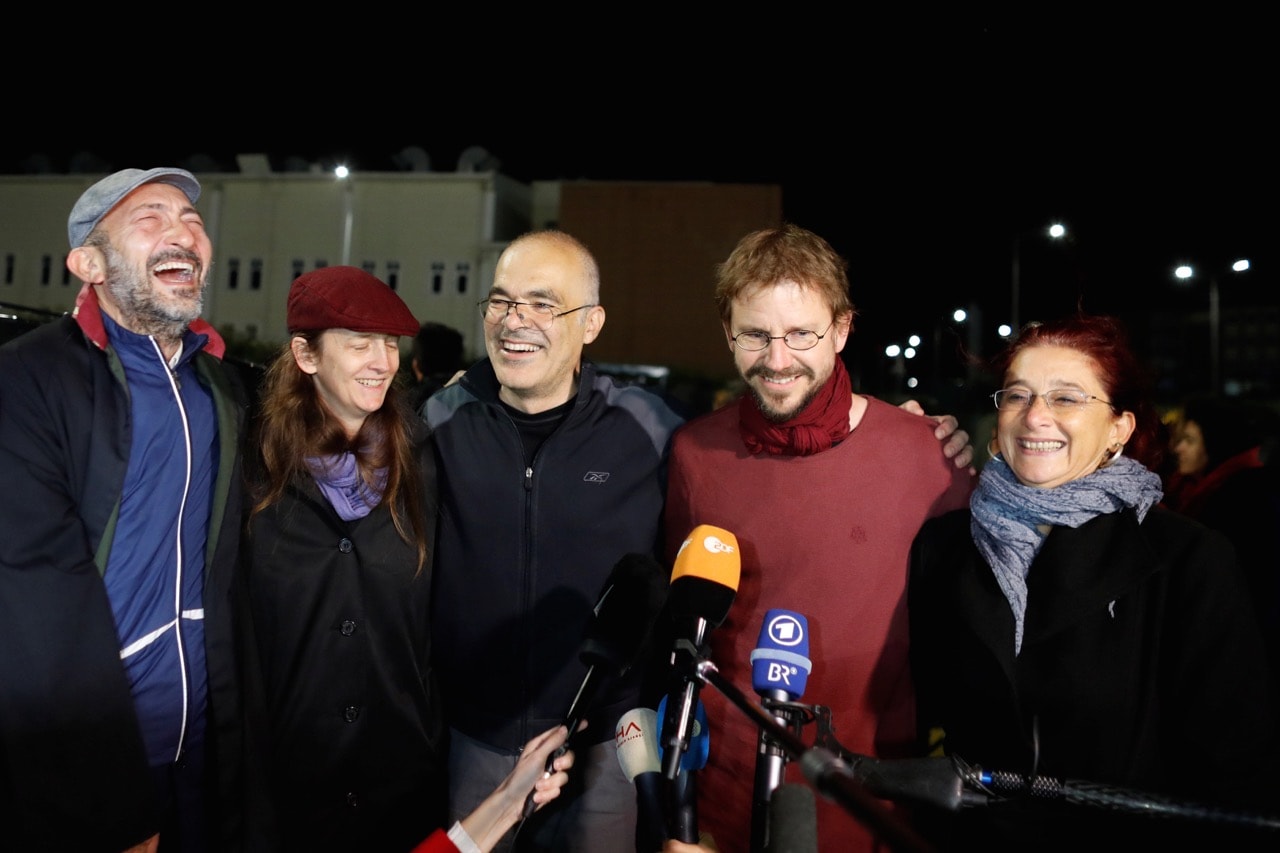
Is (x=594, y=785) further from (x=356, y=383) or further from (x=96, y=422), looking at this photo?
(x=96, y=422)

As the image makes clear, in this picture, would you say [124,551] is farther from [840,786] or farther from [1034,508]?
[1034,508]

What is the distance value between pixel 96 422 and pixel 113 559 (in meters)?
0.43

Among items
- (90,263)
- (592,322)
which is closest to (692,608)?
(592,322)

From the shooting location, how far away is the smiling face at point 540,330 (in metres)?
3.43

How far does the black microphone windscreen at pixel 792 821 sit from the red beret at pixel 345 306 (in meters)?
2.28

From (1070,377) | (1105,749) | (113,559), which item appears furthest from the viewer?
(113,559)

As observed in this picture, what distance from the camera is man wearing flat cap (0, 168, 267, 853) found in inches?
89.4

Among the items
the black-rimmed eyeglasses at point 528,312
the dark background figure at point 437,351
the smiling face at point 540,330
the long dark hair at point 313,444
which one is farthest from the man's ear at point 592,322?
the dark background figure at point 437,351

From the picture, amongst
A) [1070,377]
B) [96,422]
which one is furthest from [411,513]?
[1070,377]

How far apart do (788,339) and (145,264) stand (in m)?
2.20

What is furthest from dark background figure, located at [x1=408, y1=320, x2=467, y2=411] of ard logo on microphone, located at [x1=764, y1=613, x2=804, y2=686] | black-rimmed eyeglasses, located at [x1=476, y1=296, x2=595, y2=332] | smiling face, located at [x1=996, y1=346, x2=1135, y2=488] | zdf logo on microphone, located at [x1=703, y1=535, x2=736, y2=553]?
ard logo on microphone, located at [x1=764, y1=613, x2=804, y2=686]

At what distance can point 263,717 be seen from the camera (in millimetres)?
2838

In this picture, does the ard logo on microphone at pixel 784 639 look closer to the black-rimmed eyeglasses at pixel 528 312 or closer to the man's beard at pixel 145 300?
the black-rimmed eyeglasses at pixel 528 312

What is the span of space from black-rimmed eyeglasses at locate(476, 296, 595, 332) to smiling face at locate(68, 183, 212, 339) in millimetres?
1092
